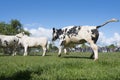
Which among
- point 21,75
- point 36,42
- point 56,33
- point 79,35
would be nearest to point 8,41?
point 36,42

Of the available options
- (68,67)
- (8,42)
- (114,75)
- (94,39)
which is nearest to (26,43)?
(8,42)

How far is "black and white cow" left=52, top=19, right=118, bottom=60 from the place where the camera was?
18.8 m

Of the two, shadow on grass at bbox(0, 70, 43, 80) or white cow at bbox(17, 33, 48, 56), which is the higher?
white cow at bbox(17, 33, 48, 56)

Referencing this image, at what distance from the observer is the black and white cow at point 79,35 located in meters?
18.8

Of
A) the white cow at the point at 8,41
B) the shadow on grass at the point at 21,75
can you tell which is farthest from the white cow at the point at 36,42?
the shadow on grass at the point at 21,75

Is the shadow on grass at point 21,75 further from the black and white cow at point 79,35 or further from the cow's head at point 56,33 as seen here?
the cow's head at point 56,33

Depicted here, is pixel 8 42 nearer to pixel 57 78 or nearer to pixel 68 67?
pixel 68 67

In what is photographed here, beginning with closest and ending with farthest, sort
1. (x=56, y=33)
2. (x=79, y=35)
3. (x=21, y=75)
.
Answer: (x=21, y=75), (x=79, y=35), (x=56, y=33)

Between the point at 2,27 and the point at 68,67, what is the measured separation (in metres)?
35.3

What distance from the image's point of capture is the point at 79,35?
19500 millimetres

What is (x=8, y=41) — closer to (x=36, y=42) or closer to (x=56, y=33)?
(x=36, y=42)

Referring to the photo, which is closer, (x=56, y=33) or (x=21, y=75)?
(x=21, y=75)

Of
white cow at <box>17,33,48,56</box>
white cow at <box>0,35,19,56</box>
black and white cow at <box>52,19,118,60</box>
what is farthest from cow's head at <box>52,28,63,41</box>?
white cow at <box>0,35,19,56</box>

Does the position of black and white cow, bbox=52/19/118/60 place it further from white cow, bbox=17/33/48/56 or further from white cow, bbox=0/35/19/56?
white cow, bbox=0/35/19/56
